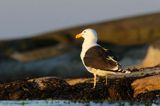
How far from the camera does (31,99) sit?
13.1 metres

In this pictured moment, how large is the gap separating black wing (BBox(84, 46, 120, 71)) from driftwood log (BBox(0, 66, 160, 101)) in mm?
404

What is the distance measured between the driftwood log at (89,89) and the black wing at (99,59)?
15.9 inches

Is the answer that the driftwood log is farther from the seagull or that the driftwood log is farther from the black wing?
the black wing

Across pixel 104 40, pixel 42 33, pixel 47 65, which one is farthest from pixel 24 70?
pixel 42 33

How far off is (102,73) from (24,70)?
95.8ft

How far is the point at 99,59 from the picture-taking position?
1320cm

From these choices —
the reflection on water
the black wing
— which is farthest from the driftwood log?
the reflection on water

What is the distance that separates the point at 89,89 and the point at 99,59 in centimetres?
56

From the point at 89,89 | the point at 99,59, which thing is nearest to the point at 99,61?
the point at 99,59

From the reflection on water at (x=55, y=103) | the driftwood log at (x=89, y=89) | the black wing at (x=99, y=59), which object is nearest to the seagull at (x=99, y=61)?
the black wing at (x=99, y=59)

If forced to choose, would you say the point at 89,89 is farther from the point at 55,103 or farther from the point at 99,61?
the point at 55,103

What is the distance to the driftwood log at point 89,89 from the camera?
12.9 m

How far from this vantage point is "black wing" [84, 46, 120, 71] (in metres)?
13.0

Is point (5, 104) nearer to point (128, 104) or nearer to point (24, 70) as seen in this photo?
point (128, 104)
